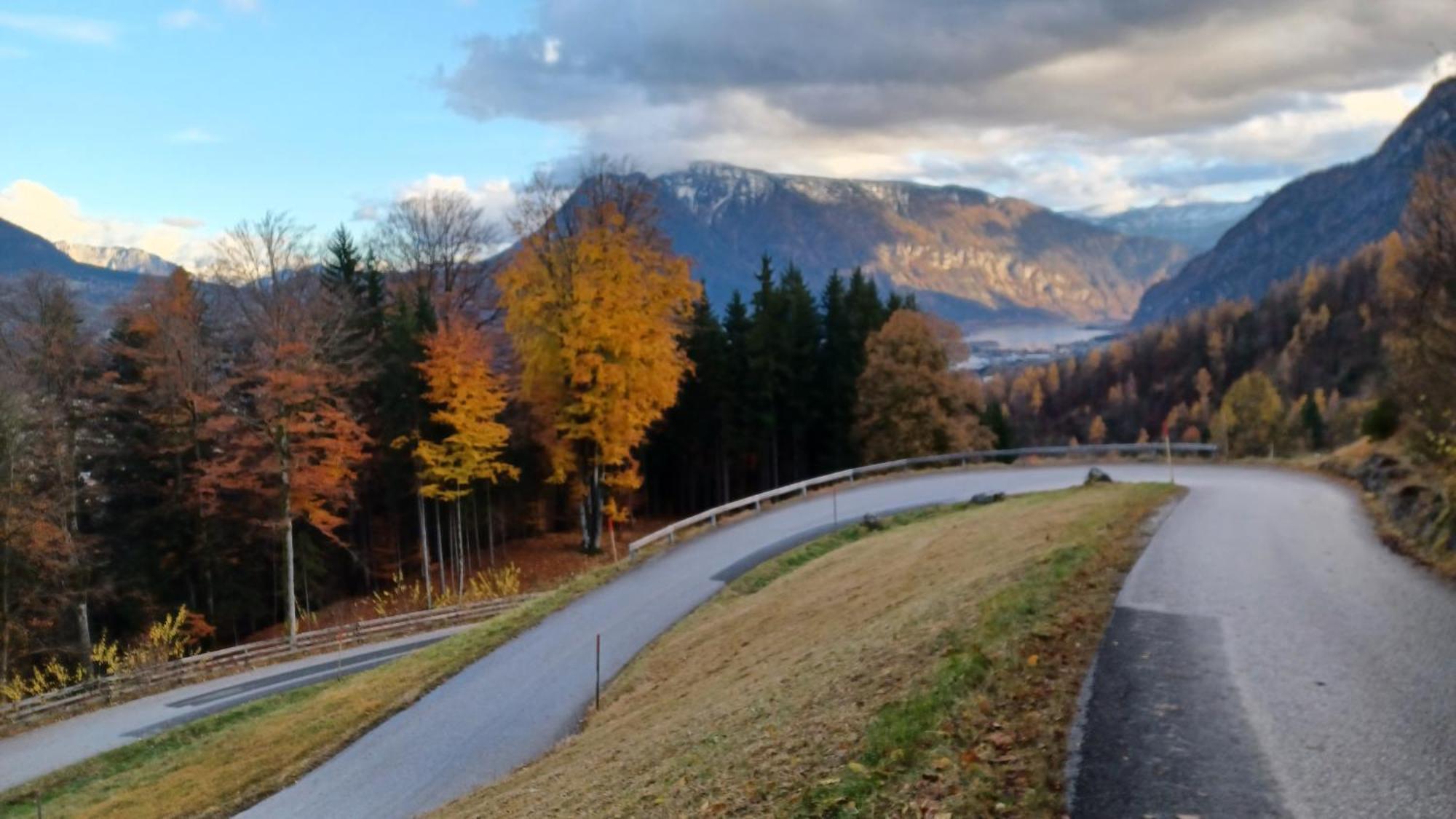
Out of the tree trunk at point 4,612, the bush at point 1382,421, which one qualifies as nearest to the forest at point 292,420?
the tree trunk at point 4,612

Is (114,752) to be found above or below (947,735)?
below

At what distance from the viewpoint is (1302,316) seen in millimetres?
167125

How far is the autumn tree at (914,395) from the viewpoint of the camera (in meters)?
43.8

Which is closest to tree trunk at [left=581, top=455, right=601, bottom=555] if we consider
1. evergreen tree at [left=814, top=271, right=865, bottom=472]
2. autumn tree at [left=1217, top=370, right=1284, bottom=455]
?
evergreen tree at [left=814, top=271, right=865, bottom=472]

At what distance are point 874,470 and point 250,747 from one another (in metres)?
24.8

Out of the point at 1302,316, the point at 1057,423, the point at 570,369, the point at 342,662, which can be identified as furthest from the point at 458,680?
the point at 1302,316

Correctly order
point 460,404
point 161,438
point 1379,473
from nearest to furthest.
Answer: point 1379,473 → point 161,438 → point 460,404

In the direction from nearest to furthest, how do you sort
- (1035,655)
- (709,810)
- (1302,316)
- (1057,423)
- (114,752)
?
1. (709,810)
2. (1035,655)
3. (114,752)
4. (1302,316)
5. (1057,423)

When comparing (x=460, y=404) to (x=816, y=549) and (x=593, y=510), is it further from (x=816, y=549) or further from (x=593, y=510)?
(x=816, y=549)

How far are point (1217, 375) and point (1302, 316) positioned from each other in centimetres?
1719

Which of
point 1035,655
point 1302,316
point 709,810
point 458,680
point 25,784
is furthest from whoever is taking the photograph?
point 1302,316

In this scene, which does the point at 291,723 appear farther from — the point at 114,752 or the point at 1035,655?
the point at 1035,655

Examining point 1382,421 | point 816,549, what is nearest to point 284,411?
point 816,549

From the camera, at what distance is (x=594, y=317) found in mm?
31500
